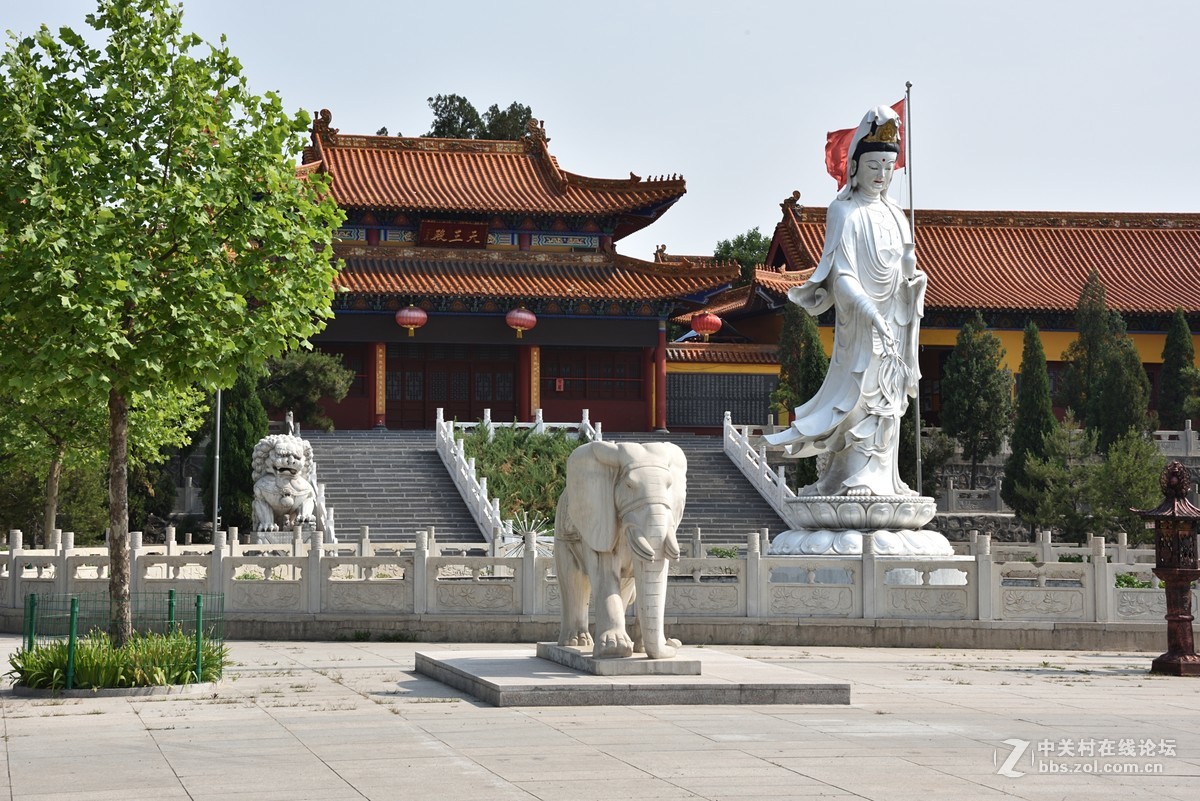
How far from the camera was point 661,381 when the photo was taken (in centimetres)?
4047

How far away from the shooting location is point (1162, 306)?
136ft

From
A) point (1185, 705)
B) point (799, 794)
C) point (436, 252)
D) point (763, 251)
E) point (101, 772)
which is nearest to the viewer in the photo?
point (799, 794)

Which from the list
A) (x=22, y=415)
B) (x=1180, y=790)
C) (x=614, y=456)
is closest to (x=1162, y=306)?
(x=22, y=415)

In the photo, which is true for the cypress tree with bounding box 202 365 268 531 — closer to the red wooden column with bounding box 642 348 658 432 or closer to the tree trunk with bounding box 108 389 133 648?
the red wooden column with bounding box 642 348 658 432

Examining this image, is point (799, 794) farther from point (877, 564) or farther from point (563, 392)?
point (563, 392)

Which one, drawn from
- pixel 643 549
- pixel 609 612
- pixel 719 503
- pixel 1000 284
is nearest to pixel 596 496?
pixel 643 549

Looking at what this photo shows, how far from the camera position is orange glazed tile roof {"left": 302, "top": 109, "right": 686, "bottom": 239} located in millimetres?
40719

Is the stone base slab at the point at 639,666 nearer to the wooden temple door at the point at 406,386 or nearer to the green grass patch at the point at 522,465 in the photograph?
the green grass patch at the point at 522,465

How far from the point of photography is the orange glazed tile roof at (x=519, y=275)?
39281 millimetres

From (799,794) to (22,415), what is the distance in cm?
1955

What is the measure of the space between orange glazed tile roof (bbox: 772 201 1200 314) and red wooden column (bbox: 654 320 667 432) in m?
4.60

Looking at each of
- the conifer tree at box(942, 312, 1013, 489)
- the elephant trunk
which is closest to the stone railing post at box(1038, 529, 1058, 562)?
the elephant trunk

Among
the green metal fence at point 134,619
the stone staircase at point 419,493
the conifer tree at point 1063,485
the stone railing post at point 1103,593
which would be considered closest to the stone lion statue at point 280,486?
the stone staircase at point 419,493

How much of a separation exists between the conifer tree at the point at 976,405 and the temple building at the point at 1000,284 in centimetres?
476
